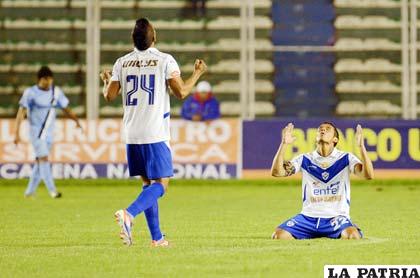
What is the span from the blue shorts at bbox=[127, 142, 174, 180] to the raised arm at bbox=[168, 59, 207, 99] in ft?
1.64

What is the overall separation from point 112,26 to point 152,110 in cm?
1642

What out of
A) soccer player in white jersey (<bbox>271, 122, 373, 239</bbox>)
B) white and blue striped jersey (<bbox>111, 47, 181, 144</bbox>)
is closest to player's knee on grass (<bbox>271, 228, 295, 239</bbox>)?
soccer player in white jersey (<bbox>271, 122, 373, 239</bbox>)

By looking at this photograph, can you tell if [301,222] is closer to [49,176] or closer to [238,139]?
[49,176]

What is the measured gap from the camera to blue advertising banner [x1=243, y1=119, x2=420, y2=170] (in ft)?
88.1

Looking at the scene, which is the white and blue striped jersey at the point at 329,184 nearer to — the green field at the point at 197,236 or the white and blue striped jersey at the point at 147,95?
the green field at the point at 197,236

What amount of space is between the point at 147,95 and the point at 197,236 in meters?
2.18

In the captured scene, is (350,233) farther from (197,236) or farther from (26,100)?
(26,100)

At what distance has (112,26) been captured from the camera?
96.7ft

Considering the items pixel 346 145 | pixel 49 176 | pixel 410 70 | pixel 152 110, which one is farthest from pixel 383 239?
pixel 410 70

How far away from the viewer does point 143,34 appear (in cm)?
1324

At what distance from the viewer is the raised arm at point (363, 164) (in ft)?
43.8

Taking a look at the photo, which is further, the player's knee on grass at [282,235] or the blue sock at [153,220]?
the player's knee on grass at [282,235]

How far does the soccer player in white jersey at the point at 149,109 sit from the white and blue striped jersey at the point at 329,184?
1.68 m

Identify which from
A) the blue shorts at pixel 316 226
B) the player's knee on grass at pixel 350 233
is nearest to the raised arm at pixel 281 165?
the blue shorts at pixel 316 226
